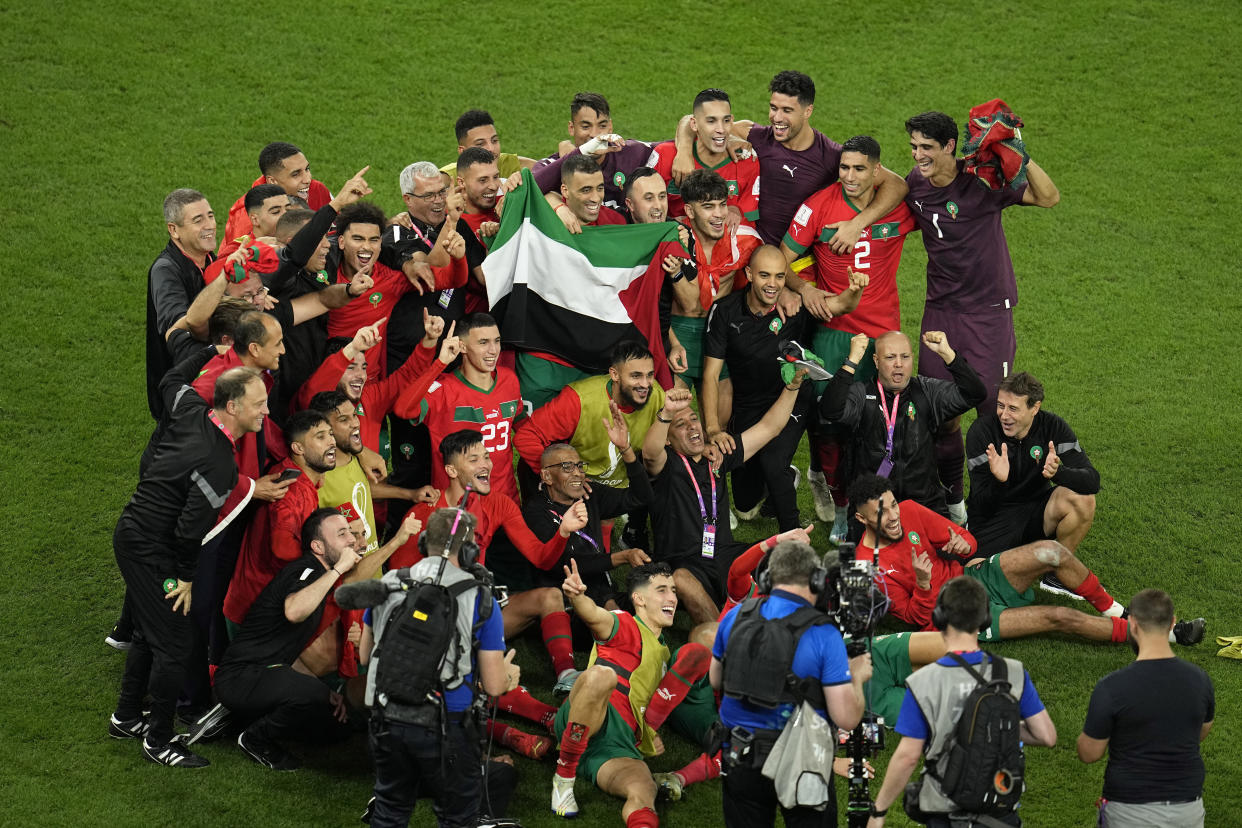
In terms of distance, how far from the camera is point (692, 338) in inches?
359

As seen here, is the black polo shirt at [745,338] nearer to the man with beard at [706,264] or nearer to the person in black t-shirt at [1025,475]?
the man with beard at [706,264]

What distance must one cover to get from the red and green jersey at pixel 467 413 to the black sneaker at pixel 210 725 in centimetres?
171

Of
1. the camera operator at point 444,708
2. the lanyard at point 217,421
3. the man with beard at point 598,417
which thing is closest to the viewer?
the camera operator at point 444,708

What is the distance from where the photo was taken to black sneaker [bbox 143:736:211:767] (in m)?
7.13

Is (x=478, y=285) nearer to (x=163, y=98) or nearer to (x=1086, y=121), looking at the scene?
(x=163, y=98)

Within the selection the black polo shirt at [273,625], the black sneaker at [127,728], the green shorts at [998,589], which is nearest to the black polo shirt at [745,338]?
the green shorts at [998,589]

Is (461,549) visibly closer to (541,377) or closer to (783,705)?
(783,705)

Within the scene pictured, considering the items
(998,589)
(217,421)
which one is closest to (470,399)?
(217,421)

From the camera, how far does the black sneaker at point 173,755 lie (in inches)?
281

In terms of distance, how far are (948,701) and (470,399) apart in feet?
11.9

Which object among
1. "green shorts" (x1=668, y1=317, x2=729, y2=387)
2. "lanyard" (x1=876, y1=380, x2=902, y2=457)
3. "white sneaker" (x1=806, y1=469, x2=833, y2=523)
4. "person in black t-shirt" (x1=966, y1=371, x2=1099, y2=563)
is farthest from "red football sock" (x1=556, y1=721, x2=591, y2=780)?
"white sneaker" (x1=806, y1=469, x2=833, y2=523)

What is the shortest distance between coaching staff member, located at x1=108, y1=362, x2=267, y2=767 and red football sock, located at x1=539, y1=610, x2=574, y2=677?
1974 millimetres

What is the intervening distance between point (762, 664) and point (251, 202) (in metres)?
4.56

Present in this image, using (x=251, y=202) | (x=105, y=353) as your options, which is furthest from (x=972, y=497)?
(x=105, y=353)
